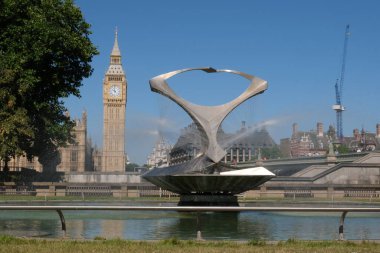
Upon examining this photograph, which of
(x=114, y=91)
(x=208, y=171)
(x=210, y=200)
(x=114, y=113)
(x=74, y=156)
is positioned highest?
(x=114, y=91)

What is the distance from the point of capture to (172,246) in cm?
960

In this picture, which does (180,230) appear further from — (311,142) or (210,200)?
(311,142)

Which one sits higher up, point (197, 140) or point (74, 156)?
point (74, 156)

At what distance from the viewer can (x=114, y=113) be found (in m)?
142

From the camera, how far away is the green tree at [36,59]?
33.7 metres

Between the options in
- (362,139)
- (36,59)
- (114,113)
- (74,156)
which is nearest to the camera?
(36,59)

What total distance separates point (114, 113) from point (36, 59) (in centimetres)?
10852

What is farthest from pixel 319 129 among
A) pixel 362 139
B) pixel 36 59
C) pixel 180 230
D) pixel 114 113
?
pixel 180 230

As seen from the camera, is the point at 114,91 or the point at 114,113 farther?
the point at 114,113

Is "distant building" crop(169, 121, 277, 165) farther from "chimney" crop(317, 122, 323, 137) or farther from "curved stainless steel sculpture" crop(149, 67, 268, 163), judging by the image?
"chimney" crop(317, 122, 323, 137)

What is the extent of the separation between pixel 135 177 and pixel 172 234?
54.4 m

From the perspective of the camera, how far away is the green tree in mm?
33656

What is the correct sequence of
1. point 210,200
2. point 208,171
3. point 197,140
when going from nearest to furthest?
point 210,200
point 208,171
point 197,140

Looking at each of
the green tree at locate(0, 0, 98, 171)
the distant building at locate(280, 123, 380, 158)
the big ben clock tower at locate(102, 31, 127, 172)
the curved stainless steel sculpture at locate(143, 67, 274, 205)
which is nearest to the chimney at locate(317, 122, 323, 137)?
the distant building at locate(280, 123, 380, 158)
